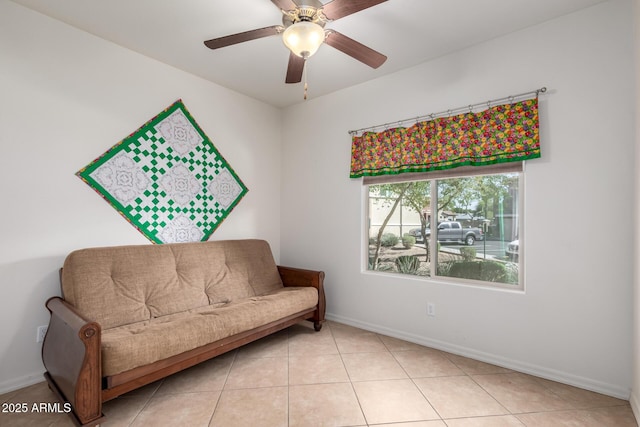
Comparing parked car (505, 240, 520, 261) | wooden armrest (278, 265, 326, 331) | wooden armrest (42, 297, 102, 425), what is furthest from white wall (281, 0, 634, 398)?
wooden armrest (42, 297, 102, 425)

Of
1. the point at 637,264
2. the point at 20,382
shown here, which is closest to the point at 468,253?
the point at 637,264

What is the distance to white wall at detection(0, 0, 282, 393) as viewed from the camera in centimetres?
202

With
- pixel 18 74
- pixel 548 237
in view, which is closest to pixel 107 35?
pixel 18 74

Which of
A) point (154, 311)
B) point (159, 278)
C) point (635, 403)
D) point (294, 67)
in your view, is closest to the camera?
point (635, 403)

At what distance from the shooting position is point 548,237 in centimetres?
216

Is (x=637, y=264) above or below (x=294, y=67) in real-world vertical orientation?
below

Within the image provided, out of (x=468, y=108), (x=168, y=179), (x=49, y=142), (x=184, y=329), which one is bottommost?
(x=184, y=329)

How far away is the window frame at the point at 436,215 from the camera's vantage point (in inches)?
90.4

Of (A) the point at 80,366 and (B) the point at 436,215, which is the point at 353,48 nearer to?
(B) the point at 436,215

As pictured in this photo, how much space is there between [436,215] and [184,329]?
87.2 inches

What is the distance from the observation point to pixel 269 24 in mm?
2242

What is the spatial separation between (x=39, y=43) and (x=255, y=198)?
7.08ft

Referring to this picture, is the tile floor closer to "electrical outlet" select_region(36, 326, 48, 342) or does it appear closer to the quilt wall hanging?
"electrical outlet" select_region(36, 326, 48, 342)

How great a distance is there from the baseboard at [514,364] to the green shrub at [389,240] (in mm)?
809
